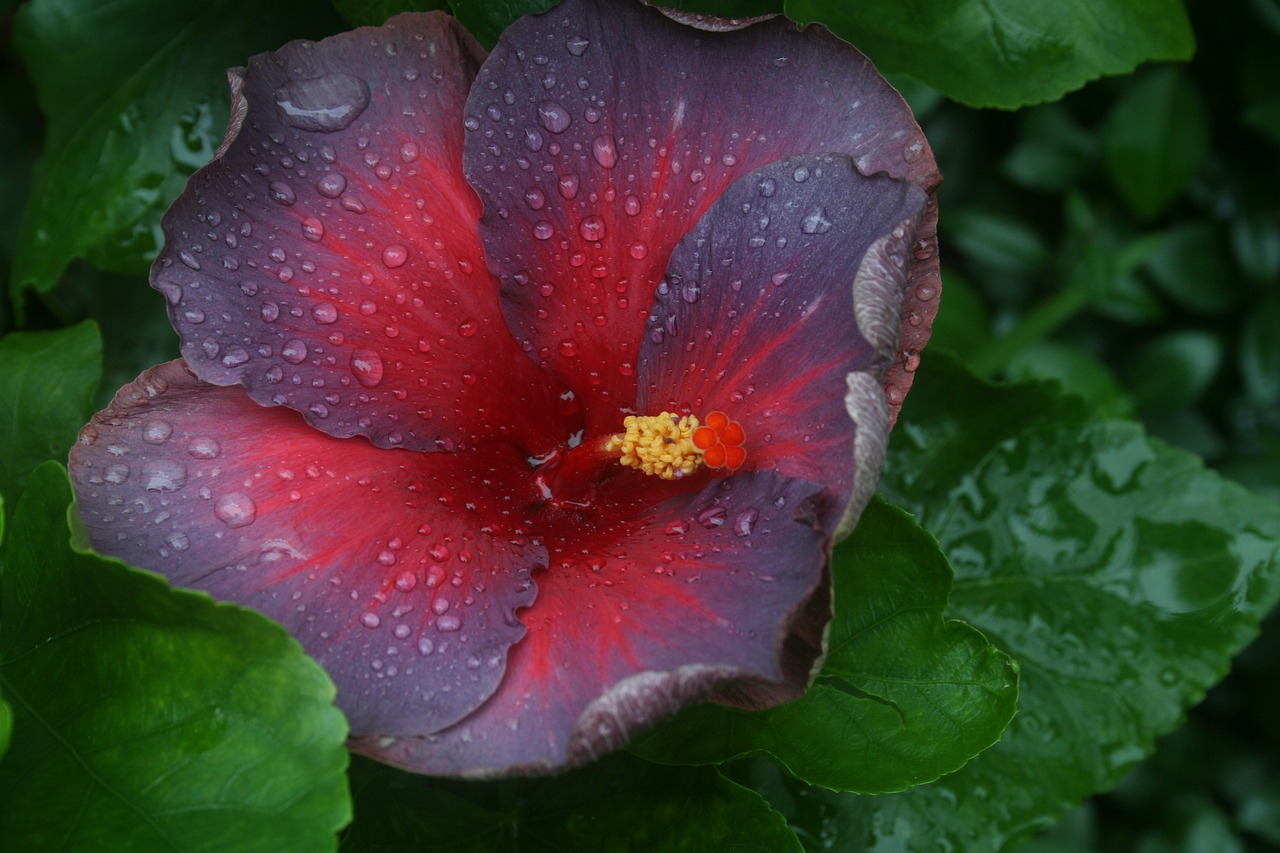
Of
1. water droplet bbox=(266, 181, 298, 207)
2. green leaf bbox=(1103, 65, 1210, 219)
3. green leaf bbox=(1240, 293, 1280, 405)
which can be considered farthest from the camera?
green leaf bbox=(1240, 293, 1280, 405)

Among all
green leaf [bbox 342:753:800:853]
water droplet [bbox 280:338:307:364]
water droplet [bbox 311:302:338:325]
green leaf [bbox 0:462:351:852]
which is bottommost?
green leaf [bbox 342:753:800:853]

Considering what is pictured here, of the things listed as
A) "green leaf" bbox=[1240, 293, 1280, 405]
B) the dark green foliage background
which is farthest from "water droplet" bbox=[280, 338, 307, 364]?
"green leaf" bbox=[1240, 293, 1280, 405]

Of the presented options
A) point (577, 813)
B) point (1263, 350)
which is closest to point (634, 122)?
point (577, 813)

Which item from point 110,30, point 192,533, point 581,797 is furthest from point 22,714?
point 110,30

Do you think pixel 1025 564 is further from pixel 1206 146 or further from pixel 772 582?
pixel 1206 146

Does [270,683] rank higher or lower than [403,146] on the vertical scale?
lower

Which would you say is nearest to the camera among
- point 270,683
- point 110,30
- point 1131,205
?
point 270,683

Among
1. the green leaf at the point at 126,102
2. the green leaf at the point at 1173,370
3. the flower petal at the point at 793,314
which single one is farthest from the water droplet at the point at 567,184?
the green leaf at the point at 1173,370

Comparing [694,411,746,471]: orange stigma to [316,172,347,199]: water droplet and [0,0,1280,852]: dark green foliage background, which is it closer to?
[0,0,1280,852]: dark green foliage background
